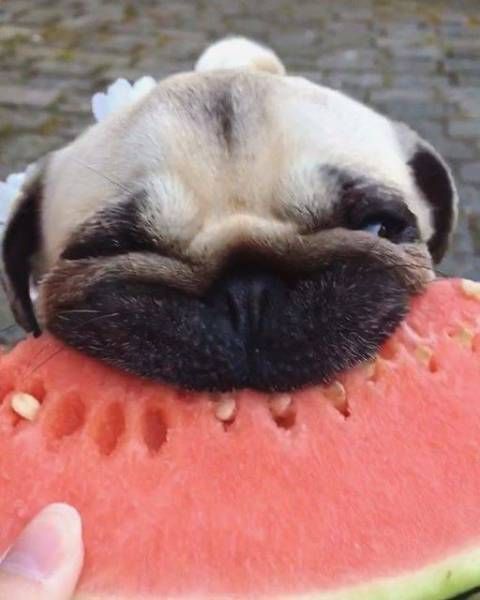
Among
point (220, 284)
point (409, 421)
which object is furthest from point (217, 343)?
point (409, 421)

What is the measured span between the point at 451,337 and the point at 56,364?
57 cm

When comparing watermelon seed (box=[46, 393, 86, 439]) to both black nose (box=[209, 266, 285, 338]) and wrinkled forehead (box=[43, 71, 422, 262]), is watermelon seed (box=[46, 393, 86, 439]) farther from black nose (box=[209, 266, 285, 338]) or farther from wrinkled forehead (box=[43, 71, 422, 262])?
wrinkled forehead (box=[43, 71, 422, 262])

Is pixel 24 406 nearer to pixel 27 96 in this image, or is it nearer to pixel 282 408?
pixel 282 408

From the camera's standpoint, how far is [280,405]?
1.33 metres

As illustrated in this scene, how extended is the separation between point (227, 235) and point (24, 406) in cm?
42

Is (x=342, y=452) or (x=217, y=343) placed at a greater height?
(x=217, y=343)

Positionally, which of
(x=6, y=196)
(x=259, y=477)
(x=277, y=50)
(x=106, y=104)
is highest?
(x=259, y=477)

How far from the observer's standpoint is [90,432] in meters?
1.28

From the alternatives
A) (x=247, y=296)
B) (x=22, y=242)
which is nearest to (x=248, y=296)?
(x=247, y=296)

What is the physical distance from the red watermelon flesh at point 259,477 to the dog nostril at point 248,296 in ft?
0.35

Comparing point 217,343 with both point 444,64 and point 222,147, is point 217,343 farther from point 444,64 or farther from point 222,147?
point 444,64

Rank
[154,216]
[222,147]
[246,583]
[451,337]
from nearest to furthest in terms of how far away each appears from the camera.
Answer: [246,583] < [451,337] < [154,216] < [222,147]

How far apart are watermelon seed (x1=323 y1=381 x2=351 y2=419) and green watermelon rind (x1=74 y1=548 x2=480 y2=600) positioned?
25cm

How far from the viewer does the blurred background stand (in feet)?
17.7
